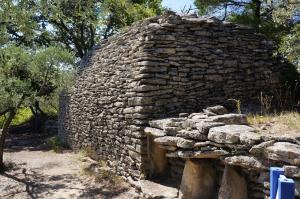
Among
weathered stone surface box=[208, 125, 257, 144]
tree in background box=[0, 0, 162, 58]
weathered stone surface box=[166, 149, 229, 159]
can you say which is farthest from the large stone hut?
tree in background box=[0, 0, 162, 58]

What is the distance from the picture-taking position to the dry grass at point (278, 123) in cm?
471

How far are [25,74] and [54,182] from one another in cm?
307

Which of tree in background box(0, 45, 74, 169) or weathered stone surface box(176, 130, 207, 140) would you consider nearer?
weathered stone surface box(176, 130, 207, 140)

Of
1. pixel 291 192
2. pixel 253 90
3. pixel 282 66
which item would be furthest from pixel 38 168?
pixel 291 192

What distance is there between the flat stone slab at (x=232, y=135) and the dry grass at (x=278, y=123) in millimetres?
639

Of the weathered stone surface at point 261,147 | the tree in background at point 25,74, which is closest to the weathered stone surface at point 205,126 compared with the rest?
the weathered stone surface at point 261,147

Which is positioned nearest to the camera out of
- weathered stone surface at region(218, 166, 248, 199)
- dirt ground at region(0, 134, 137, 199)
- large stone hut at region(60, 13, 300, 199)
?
weathered stone surface at region(218, 166, 248, 199)

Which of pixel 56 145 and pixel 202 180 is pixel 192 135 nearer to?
pixel 202 180

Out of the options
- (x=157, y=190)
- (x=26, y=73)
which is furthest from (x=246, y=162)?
(x=26, y=73)

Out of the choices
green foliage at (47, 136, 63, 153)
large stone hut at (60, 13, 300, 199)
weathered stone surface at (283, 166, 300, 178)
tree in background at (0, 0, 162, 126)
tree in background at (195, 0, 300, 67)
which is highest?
tree in background at (0, 0, 162, 126)

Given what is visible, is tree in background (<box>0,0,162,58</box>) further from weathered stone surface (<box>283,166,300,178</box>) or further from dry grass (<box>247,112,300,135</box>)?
weathered stone surface (<box>283,166,300,178</box>)

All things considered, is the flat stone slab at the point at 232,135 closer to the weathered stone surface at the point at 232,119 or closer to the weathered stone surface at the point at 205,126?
the weathered stone surface at the point at 205,126

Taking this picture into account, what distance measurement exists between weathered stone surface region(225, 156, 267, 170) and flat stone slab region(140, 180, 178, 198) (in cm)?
156

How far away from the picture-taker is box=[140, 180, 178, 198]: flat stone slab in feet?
17.7
